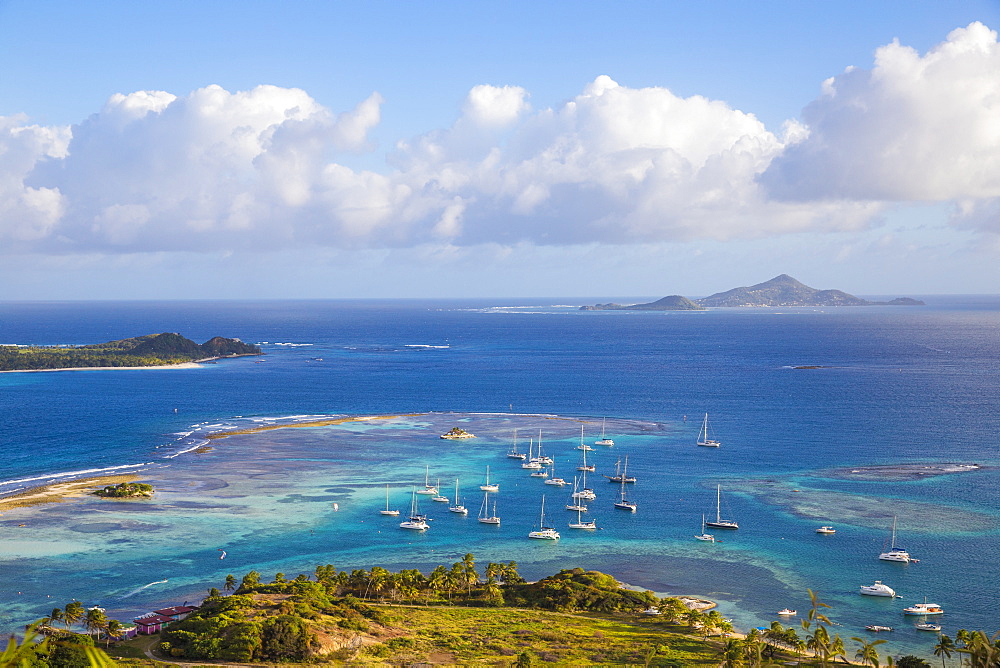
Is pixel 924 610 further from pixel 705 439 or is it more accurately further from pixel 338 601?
pixel 705 439

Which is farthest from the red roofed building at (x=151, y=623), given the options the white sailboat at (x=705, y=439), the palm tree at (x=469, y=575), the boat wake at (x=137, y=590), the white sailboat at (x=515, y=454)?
the white sailboat at (x=705, y=439)

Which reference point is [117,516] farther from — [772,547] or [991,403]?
[991,403]

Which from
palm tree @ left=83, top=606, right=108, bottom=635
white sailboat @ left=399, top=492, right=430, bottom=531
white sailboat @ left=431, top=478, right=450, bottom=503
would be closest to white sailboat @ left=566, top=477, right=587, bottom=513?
white sailboat @ left=431, top=478, right=450, bottom=503

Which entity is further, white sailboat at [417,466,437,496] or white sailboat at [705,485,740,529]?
white sailboat at [417,466,437,496]

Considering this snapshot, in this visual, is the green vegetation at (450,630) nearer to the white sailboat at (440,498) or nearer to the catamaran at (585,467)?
the white sailboat at (440,498)

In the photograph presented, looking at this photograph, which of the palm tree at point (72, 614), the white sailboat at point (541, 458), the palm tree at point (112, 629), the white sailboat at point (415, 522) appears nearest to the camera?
the palm tree at point (72, 614)

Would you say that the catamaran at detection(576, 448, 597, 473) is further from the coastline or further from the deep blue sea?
the coastline
